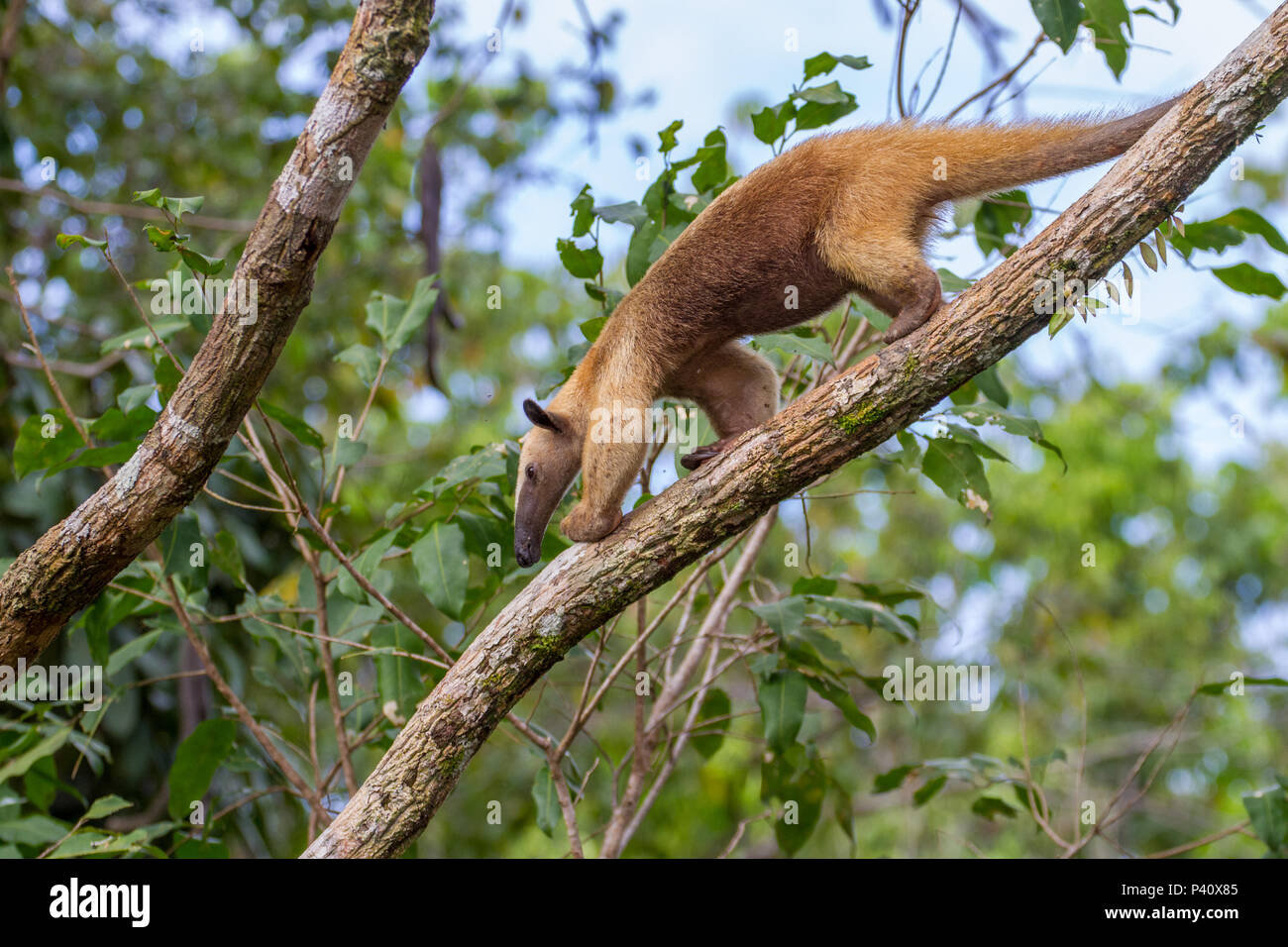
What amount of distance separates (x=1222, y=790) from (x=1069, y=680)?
6.92ft

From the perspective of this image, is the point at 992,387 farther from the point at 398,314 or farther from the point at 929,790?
the point at 398,314

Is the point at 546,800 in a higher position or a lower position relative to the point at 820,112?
lower

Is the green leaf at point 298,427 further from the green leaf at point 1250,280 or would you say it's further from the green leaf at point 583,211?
the green leaf at point 1250,280

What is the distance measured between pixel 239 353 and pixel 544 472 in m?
1.56

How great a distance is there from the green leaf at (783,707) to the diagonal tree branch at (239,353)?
2.01 m

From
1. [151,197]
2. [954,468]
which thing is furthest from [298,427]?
[954,468]

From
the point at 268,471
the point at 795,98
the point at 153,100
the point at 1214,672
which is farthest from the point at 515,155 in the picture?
the point at 1214,672

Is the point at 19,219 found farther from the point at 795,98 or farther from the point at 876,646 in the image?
the point at 876,646

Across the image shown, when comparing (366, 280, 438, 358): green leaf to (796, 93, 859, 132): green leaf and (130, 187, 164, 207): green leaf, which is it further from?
(796, 93, 859, 132): green leaf

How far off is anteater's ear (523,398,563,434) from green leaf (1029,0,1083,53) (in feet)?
7.46

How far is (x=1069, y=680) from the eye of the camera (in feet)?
40.0

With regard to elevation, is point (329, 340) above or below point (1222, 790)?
above

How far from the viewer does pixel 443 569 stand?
12.2 ft
